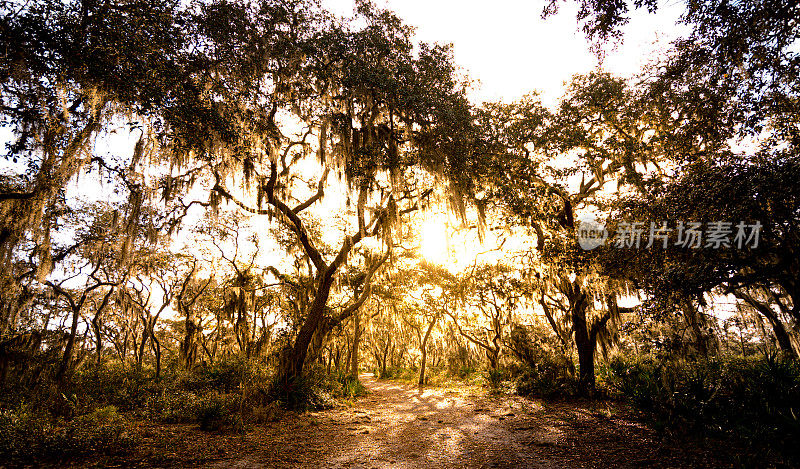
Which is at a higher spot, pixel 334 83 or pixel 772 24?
pixel 334 83

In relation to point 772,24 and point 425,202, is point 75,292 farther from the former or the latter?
point 772,24

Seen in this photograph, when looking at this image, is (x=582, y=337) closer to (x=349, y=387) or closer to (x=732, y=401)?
(x=732, y=401)

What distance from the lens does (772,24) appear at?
13.5 feet

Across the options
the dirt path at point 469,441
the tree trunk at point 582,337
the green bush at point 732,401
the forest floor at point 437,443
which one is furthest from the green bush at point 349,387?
the green bush at point 732,401

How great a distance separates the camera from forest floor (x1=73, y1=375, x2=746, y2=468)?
16.7 feet

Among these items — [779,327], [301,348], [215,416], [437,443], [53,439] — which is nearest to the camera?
[53,439]

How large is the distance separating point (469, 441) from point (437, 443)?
24.0 inches

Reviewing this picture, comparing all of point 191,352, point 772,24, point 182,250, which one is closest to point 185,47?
point 772,24

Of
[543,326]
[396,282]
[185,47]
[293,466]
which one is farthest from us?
[543,326]

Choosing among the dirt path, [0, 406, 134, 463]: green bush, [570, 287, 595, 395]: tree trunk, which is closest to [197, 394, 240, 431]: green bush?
the dirt path

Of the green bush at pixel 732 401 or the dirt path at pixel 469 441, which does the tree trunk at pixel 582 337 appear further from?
the green bush at pixel 732 401

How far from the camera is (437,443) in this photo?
6453 mm

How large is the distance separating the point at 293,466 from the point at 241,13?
9.22 m

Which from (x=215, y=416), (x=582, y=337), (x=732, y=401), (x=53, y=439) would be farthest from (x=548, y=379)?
(x=53, y=439)
